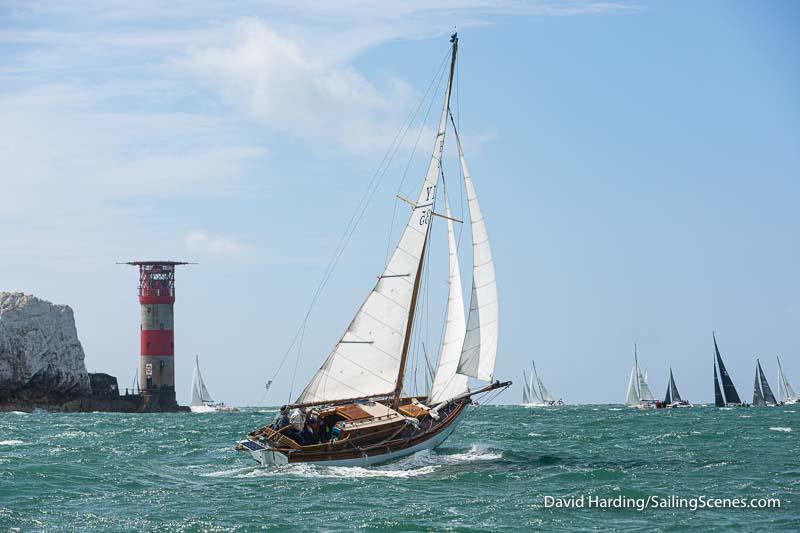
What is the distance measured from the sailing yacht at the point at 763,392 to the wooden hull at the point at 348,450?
91533 mm

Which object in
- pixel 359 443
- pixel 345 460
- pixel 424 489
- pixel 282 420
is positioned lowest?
pixel 424 489

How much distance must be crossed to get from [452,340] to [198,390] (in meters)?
91.5

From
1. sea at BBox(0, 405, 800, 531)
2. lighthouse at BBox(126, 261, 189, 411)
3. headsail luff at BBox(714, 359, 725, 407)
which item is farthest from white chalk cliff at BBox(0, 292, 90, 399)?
headsail luff at BBox(714, 359, 725, 407)

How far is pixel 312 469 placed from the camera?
31094 mm

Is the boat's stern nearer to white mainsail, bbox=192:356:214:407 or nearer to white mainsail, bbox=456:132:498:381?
white mainsail, bbox=456:132:498:381

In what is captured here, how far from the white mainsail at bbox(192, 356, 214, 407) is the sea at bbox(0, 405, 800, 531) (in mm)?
78832

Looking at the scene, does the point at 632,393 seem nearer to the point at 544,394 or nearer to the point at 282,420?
the point at 544,394

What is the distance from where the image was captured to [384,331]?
1355 inches

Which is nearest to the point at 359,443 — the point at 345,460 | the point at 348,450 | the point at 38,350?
the point at 348,450

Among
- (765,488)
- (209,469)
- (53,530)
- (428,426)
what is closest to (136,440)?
(209,469)

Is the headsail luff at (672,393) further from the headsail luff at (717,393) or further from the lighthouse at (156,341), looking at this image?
the lighthouse at (156,341)

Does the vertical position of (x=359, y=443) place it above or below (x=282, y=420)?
below

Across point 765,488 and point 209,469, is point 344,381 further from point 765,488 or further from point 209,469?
point 765,488

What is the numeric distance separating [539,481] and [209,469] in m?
11.0
